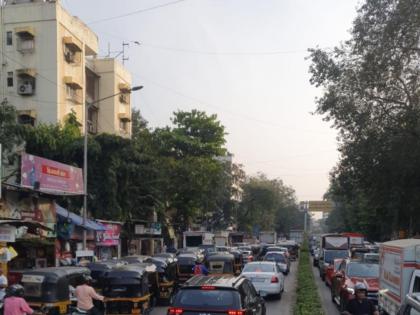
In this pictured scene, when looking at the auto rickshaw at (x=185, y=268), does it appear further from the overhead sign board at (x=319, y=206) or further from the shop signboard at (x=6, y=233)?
the overhead sign board at (x=319, y=206)

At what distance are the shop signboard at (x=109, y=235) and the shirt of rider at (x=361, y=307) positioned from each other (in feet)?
92.2

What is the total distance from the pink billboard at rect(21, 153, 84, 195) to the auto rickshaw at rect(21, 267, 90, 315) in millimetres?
10940

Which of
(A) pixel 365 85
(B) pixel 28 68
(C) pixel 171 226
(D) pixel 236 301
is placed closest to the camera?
(D) pixel 236 301

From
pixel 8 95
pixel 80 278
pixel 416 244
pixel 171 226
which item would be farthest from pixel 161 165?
pixel 416 244

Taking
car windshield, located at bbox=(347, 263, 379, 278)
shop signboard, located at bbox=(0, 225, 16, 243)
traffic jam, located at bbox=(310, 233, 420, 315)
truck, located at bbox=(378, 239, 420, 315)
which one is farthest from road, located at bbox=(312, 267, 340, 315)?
shop signboard, located at bbox=(0, 225, 16, 243)

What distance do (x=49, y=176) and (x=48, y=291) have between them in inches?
532

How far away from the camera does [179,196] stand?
62.7m

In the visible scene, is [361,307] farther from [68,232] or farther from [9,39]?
[9,39]

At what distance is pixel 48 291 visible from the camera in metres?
13.7

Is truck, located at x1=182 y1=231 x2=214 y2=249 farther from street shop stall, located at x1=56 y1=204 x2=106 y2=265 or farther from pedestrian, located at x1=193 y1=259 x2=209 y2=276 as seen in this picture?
pedestrian, located at x1=193 y1=259 x2=209 y2=276

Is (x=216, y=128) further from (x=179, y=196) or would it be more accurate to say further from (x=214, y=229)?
(x=214, y=229)

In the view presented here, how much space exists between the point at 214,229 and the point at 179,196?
3426cm

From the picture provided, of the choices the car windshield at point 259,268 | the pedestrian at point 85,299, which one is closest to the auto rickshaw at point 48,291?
the pedestrian at point 85,299

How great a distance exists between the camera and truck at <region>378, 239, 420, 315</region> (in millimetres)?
11586
